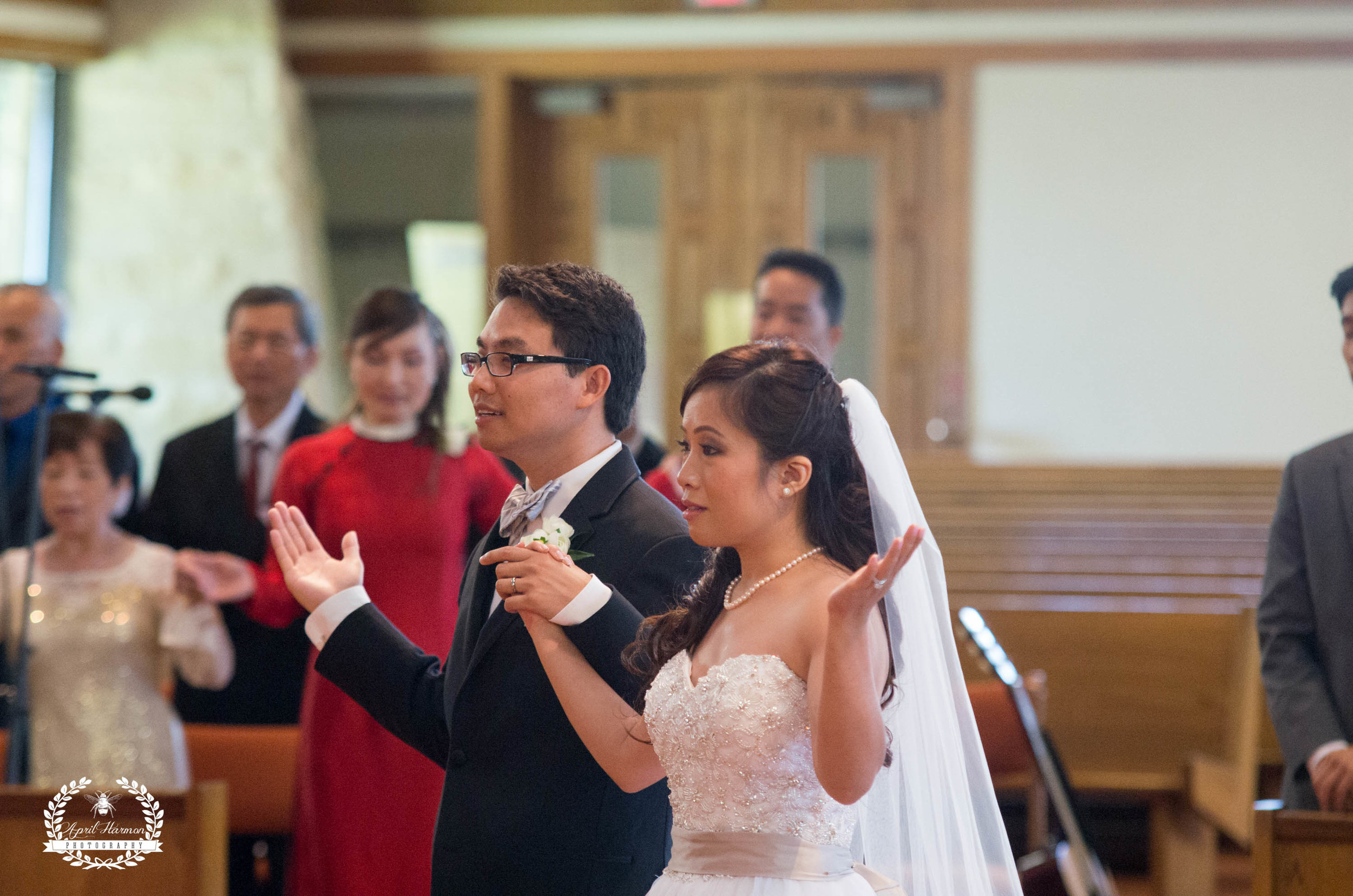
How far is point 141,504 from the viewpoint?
366 centimetres

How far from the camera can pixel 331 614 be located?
5.79ft

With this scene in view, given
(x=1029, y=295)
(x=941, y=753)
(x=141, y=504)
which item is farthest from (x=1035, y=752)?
(x=1029, y=295)

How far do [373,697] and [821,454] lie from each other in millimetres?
717

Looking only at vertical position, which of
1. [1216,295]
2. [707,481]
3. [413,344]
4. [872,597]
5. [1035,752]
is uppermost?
[1216,295]

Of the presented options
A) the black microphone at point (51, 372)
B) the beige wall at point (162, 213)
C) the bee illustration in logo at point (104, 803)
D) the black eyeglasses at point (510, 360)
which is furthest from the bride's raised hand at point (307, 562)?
the beige wall at point (162, 213)

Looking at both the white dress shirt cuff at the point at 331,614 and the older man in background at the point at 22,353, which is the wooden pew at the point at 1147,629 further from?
the older man in background at the point at 22,353

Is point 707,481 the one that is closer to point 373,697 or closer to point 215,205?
point 373,697

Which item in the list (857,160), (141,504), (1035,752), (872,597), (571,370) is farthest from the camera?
(857,160)

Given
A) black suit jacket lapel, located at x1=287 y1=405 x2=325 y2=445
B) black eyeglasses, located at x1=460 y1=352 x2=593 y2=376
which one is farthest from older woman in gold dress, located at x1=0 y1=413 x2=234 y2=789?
black eyeglasses, located at x1=460 y1=352 x2=593 y2=376

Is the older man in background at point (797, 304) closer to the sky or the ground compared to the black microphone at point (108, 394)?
closer to the sky

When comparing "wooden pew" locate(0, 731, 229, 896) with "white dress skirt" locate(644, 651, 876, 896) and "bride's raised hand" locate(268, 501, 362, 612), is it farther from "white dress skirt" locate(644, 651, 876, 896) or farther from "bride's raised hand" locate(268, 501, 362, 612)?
"white dress skirt" locate(644, 651, 876, 896)

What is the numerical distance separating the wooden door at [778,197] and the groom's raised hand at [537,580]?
5.28m

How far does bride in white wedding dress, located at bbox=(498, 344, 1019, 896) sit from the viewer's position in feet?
4.85

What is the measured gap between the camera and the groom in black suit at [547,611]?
1587mm
